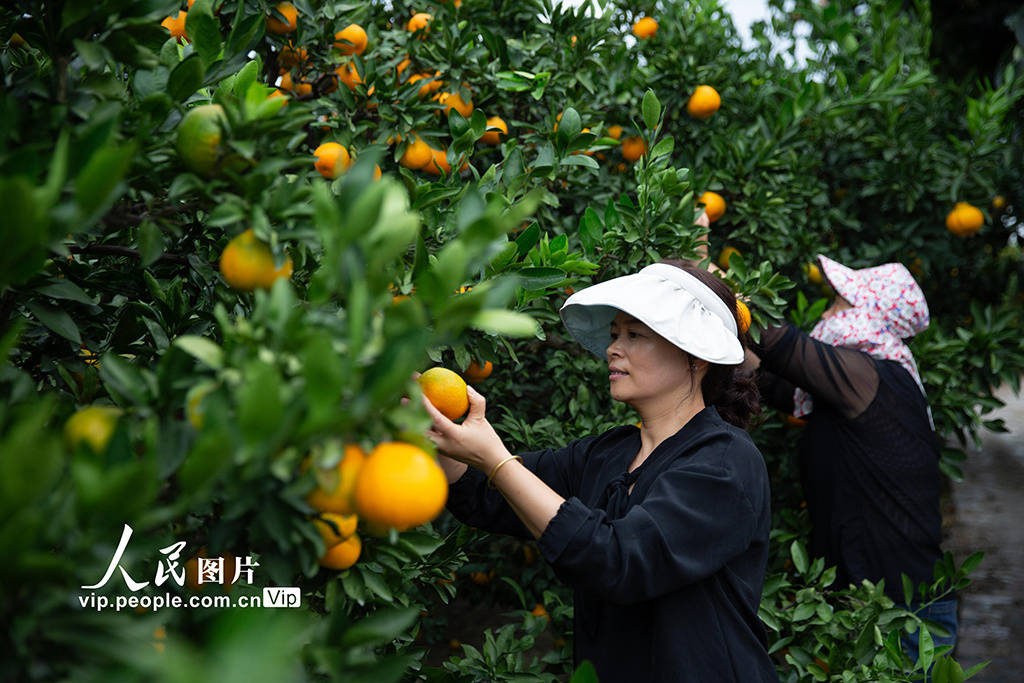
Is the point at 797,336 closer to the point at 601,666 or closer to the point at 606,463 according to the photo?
the point at 606,463

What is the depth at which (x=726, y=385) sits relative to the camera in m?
1.92

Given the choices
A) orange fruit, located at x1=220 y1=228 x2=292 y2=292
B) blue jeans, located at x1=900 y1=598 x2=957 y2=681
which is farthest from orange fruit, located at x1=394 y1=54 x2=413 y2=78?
blue jeans, located at x1=900 y1=598 x2=957 y2=681

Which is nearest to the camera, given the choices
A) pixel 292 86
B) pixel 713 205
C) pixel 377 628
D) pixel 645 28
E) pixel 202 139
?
pixel 377 628

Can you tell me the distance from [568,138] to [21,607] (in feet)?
5.05

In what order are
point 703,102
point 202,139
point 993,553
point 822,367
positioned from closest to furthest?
point 202,139, point 822,367, point 703,102, point 993,553

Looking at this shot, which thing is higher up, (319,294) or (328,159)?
(319,294)

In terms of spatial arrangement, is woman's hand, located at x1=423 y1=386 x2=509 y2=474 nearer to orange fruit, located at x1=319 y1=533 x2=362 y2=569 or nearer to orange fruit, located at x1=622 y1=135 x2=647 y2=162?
orange fruit, located at x1=319 y1=533 x2=362 y2=569

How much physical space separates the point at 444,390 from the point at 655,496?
0.43 m

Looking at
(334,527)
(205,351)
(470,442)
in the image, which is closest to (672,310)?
(470,442)

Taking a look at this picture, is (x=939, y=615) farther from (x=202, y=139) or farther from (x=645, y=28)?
(x=202, y=139)

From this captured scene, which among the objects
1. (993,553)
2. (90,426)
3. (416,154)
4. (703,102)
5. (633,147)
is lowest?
(993,553)

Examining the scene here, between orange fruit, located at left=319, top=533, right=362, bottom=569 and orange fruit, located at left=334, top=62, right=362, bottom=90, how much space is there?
5.16ft

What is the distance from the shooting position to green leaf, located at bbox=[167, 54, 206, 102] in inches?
41.5

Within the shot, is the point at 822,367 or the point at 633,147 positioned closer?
the point at 822,367
